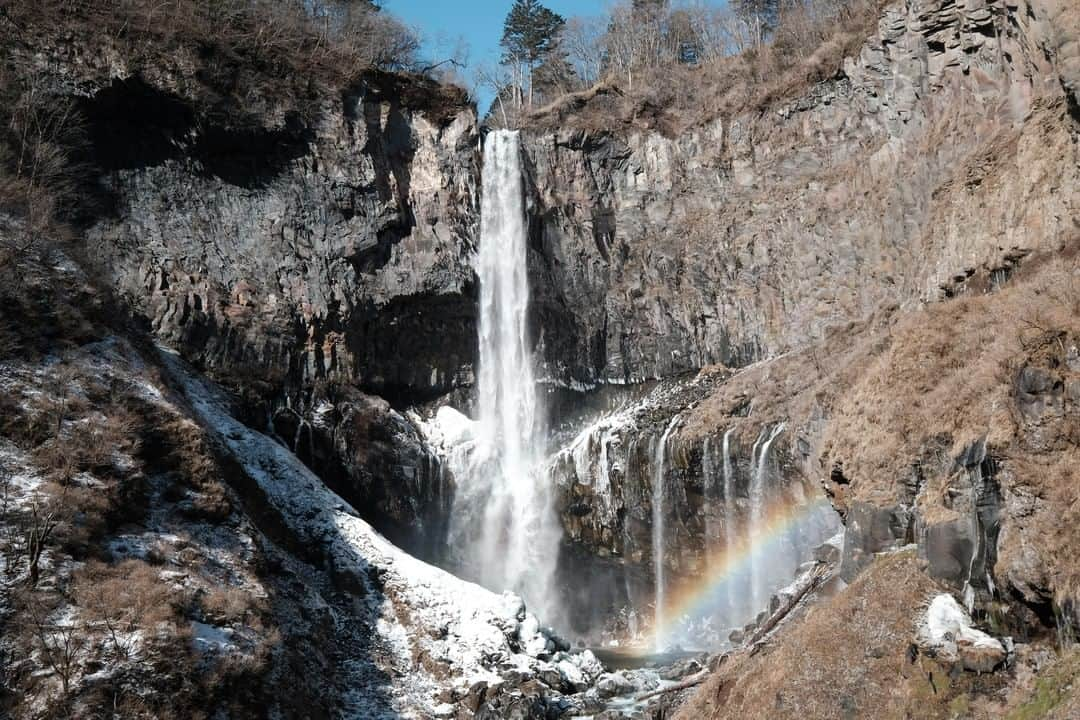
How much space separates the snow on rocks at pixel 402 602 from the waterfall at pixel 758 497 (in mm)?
7101

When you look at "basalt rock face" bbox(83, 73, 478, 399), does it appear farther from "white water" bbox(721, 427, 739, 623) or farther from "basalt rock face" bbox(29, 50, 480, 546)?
"white water" bbox(721, 427, 739, 623)

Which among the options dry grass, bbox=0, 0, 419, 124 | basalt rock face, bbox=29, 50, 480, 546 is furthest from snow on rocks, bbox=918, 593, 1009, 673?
dry grass, bbox=0, 0, 419, 124

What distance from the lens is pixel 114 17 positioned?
34.7 metres

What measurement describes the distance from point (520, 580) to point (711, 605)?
8341mm

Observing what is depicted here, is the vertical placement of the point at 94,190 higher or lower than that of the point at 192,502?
higher

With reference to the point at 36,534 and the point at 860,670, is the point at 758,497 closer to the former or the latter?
the point at 860,670

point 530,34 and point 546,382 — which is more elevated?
point 530,34

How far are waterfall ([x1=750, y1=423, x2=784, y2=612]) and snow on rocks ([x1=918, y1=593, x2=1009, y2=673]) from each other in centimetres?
1492

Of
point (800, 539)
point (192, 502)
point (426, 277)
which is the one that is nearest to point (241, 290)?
point (426, 277)

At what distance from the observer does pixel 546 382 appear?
3956cm

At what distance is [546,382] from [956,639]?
91.5 ft

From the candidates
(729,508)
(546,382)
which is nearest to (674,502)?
(729,508)

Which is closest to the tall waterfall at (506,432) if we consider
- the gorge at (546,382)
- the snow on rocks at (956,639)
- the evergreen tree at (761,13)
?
the gorge at (546,382)

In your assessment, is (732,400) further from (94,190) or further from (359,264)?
(94,190)
